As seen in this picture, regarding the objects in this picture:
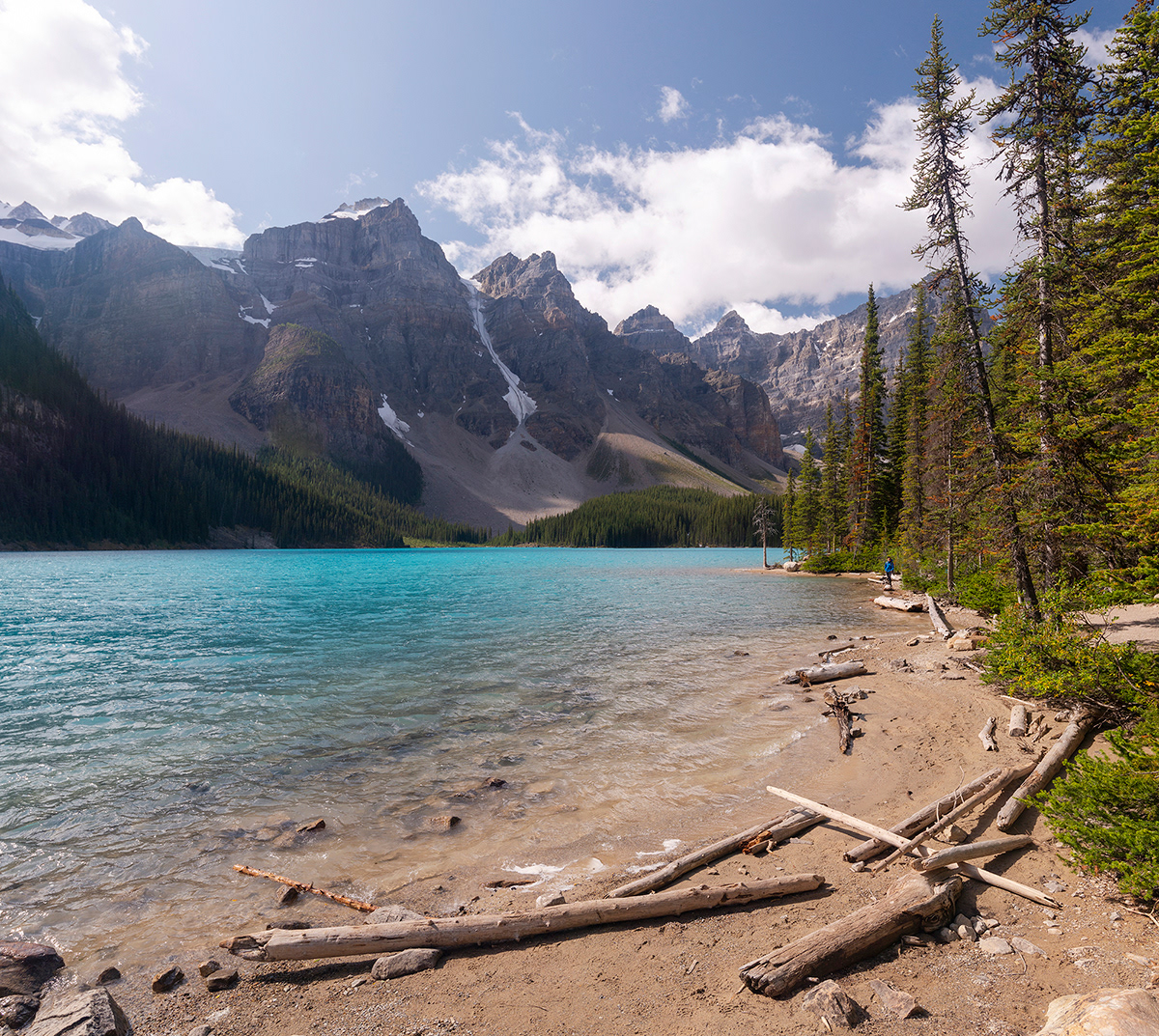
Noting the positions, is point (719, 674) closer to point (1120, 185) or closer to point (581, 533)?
point (1120, 185)

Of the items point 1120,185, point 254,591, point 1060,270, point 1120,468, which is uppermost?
point 1120,185

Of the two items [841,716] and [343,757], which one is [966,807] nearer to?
[841,716]

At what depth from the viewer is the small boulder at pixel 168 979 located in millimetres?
5340

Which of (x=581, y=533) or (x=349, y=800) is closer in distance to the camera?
(x=349, y=800)

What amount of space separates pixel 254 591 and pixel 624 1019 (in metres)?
49.1

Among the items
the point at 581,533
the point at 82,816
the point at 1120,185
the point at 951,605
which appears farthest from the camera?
the point at 581,533

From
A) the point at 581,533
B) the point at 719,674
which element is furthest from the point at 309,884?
the point at 581,533

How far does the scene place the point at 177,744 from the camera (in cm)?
1208

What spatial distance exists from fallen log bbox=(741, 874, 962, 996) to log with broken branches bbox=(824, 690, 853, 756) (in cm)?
618

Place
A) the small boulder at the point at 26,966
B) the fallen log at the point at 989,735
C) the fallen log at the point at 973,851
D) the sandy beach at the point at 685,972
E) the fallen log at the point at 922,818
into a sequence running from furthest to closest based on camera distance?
the fallen log at the point at 989,735 < the fallen log at the point at 922,818 < the fallen log at the point at 973,851 < the small boulder at the point at 26,966 < the sandy beach at the point at 685,972

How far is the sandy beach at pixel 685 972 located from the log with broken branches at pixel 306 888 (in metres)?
0.12

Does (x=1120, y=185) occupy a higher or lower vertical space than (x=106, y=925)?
higher

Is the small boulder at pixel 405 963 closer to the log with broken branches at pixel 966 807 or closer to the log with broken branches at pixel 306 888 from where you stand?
the log with broken branches at pixel 306 888

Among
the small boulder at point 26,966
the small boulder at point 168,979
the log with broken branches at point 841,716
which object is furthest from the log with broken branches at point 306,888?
the log with broken branches at point 841,716
